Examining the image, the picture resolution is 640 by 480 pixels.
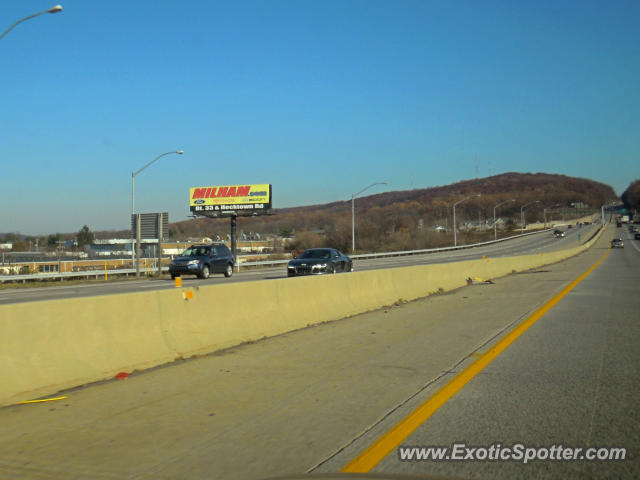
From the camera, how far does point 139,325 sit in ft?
28.1

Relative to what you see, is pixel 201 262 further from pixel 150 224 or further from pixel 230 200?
pixel 230 200

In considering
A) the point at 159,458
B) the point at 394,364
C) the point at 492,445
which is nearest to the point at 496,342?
the point at 394,364

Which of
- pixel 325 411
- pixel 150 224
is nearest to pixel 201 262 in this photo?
pixel 150 224

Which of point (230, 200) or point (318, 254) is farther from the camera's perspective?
point (230, 200)

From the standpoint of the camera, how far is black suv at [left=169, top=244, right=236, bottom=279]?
33156 millimetres

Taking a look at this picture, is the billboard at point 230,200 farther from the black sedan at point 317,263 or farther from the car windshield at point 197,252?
the black sedan at point 317,263

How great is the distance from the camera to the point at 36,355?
707 centimetres

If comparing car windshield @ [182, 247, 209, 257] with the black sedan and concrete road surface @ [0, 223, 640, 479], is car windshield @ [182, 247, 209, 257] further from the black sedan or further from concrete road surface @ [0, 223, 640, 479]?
concrete road surface @ [0, 223, 640, 479]

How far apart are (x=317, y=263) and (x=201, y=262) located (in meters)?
7.58

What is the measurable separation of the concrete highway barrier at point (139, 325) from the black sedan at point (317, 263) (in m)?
13.9

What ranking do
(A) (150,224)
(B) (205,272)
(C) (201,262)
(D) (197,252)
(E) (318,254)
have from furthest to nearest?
(A) (150,224)
(D) (197,252)
(B) (205,272)
(C) (201,262)
(E) (318,254)

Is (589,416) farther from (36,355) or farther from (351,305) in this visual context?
(351,305)

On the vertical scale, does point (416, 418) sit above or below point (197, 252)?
below

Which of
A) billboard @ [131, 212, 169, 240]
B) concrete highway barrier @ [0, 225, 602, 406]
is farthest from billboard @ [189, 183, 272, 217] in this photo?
concrete highway barrier @ [0, 225, 602, 406]
